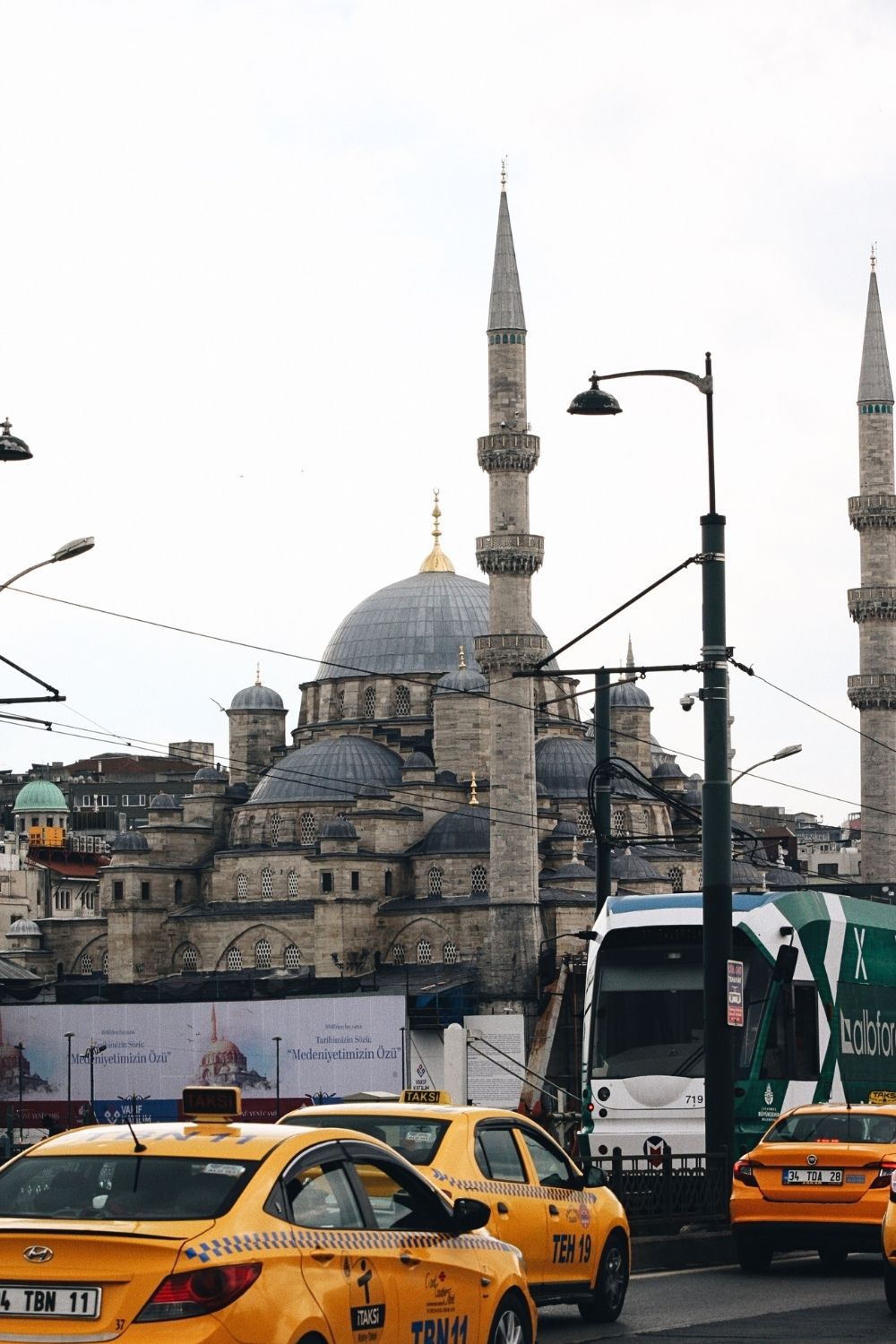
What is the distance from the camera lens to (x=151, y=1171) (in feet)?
28.1

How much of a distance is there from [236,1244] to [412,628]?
3565 inches

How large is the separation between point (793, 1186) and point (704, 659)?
19.1 ft

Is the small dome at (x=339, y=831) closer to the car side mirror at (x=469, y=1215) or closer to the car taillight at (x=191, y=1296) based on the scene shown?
the car side mirror at (x=469, y=1215)

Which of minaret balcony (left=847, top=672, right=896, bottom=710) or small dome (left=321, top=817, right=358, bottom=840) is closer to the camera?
minaret balcony (left=847, top=672, right=896, bottom=710)

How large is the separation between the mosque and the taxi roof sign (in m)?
61.0

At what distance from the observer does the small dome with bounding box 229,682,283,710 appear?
100 metres

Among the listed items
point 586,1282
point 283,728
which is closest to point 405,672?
point 283,728

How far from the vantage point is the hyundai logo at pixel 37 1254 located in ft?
26.1

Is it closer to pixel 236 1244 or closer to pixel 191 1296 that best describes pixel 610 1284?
pixel 236 1244

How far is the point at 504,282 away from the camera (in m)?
70.0

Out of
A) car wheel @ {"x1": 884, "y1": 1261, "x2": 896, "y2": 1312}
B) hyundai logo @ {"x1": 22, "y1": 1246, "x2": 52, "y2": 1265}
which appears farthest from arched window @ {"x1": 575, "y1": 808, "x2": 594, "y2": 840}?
hyundai logo @ {"x1": 22, "y1": 1246, "x2": 52, "y2": 1265}

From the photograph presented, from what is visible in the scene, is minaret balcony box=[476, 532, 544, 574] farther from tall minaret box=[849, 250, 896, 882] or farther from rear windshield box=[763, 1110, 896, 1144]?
rear windshield box=[763, 1110, 896, 1144]

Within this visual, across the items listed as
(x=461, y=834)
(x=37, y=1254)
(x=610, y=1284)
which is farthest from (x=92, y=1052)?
(x=37, y=1254)

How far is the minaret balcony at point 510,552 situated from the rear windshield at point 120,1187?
205 ft
